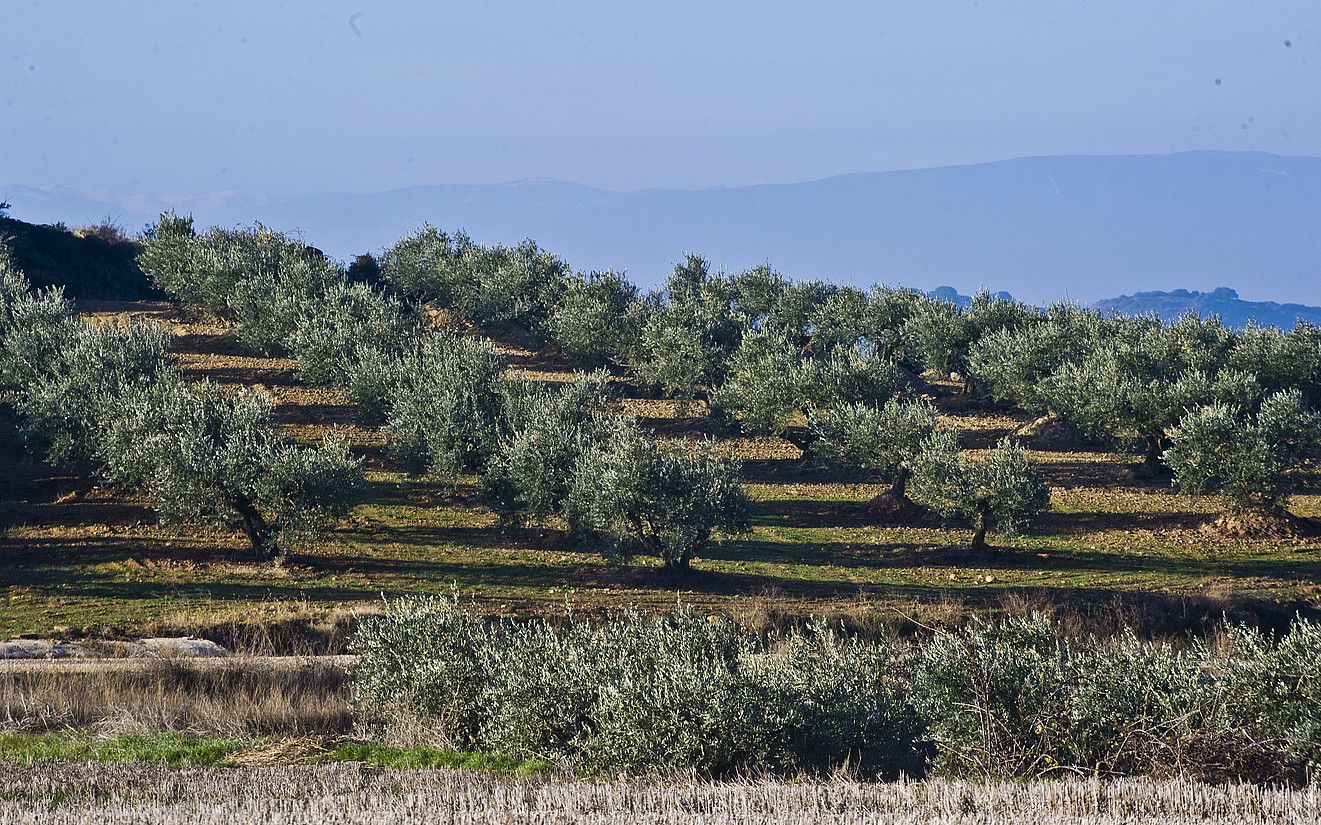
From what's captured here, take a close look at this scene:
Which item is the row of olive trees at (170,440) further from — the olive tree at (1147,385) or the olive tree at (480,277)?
the olive tree at (1147,385)

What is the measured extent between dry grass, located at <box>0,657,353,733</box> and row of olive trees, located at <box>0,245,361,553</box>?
34.9ft

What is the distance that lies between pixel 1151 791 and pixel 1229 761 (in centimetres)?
253

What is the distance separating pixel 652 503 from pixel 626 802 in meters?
20.9

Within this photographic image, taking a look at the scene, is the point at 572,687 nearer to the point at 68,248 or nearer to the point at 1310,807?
the point at 1310,807

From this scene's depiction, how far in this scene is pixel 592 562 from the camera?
3538 cm

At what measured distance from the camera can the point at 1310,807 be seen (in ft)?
38.4

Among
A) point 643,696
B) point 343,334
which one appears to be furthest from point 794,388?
point 643,696

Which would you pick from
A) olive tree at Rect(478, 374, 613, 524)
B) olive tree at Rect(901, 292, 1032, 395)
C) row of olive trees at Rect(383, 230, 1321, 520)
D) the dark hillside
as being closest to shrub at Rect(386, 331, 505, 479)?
olive tree at Rect(478, 374, 613, 524)

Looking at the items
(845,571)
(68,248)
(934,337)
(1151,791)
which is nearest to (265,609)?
(845,571)

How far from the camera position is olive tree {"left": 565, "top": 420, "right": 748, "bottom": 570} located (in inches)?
1326

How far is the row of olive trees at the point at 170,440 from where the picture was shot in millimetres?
32438

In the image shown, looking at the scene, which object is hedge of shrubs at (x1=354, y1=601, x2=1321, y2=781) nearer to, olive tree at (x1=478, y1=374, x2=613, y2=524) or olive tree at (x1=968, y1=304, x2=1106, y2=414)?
olive tree at (x1=478, y1=374, x2=613, y2=524)

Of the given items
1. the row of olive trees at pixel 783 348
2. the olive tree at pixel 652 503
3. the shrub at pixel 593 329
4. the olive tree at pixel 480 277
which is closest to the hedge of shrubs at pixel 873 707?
the olive tree at pixel 652 503

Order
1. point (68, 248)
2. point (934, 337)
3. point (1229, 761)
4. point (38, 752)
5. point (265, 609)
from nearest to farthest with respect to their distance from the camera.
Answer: point (1229, 761)
point (38, 752)
point (265, 609)
point (934, 337)
point (68, 248)
